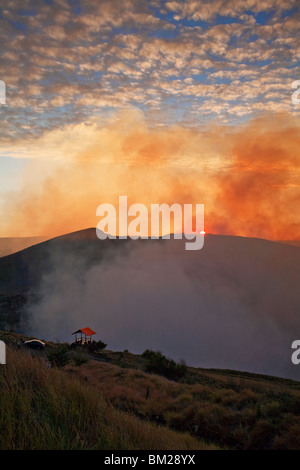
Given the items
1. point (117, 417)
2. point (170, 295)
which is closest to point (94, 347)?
point (117, 417)

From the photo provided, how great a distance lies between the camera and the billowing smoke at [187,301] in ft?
280

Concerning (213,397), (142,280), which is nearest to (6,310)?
(142,280)

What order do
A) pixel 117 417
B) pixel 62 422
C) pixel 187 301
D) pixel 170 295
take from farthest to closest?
1. pixel 170 295
2. pixel 187 301
3. pixel 117 417
4. pixel 62 422

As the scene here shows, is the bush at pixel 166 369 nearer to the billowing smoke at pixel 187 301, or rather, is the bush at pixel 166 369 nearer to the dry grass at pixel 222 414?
the dry grass at pixel 222 414

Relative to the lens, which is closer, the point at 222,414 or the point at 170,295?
the point at 222,414

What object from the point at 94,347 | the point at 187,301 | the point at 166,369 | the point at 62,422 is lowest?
the point at 94,347

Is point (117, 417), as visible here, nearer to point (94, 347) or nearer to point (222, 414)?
point (222, 414)

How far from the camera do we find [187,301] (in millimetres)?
106062

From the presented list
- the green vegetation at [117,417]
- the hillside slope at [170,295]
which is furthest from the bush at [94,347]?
the hillside slope at [170,295]

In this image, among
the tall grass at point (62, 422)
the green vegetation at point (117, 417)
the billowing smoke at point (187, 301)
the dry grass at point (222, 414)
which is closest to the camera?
the tall grass at point (62, 422)

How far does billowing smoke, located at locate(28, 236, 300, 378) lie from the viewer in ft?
280

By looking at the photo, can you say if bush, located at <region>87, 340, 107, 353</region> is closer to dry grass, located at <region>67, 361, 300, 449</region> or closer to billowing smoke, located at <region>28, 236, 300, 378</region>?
dry grass, located at <region>67, 361, 300, 449</region>

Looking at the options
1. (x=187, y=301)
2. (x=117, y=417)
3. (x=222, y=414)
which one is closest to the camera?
(x=117, y=417)

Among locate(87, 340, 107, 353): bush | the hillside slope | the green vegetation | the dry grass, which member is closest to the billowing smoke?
the hillside slope
